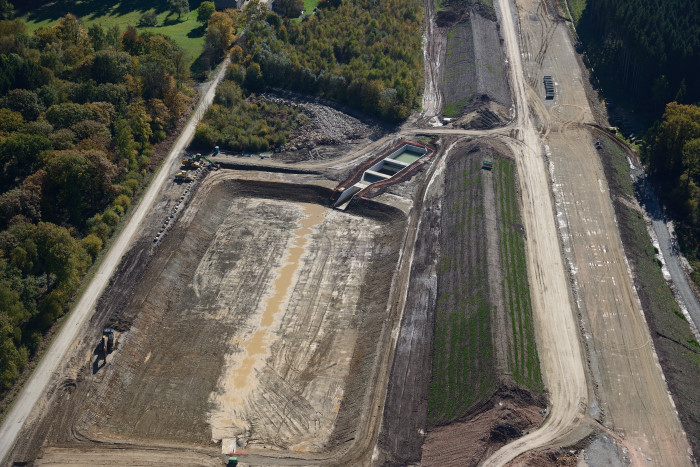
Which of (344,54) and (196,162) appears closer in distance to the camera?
(196,162)

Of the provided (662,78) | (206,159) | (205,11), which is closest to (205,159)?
(206,159)

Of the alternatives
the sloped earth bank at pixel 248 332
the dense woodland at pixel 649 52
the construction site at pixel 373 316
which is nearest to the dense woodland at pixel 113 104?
the construction site at pixel 373 316

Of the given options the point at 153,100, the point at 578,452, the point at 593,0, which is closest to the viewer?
the point at 578,452

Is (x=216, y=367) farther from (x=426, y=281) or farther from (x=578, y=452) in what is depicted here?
(x=578, y=452)

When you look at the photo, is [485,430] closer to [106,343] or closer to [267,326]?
[267,326]

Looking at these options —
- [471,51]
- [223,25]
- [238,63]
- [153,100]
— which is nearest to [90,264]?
[153,100]

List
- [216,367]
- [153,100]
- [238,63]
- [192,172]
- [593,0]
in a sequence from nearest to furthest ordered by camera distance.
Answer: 1. [216,367]
2. [192,172]
3. [153,100]
4. [238,63]
5. [593,0]
